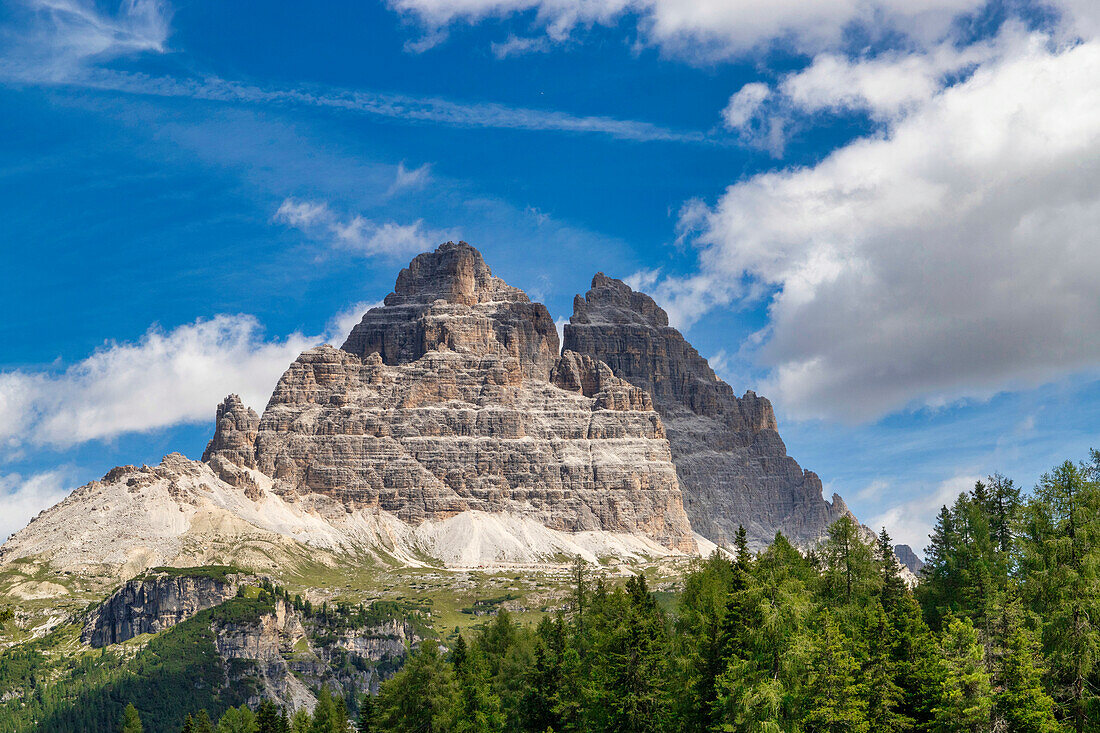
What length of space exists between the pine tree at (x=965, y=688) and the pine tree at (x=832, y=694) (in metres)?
6.01

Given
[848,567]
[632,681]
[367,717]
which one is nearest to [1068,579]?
[848,567]

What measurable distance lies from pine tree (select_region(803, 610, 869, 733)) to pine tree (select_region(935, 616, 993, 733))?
6.01m

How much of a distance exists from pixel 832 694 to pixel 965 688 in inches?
374

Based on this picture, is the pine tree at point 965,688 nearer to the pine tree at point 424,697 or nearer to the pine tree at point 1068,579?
the pine tree at point 1068,579

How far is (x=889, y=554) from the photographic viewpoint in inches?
4823

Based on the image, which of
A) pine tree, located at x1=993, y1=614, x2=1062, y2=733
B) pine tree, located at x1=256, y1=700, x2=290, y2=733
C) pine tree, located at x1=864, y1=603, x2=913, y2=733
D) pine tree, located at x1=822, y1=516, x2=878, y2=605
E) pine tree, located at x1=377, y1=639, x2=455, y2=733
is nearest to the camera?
pine tree, located at x1=993, y1=614, x2=1062, y2=733

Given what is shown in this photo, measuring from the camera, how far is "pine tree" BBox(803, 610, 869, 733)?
79562mm

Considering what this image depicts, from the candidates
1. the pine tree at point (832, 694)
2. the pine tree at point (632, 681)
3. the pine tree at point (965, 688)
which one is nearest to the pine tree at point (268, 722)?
the pine tree at point (632, 681)

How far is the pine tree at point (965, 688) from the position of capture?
261ft

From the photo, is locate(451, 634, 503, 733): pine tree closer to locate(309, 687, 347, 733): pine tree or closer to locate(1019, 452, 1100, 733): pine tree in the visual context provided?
locate(309, 687, 347, 733): pine tree

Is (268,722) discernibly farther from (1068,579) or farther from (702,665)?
(1068,579)

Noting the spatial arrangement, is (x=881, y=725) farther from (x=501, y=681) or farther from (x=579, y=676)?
(x=501, y=681)

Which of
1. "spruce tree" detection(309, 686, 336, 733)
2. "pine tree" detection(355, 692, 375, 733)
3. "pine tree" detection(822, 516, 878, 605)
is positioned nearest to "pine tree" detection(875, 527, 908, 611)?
"pine tree" detection(822, 516, 878, 605)

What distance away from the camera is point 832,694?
263 ft
